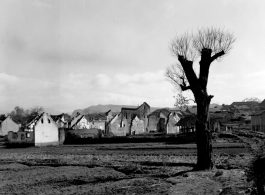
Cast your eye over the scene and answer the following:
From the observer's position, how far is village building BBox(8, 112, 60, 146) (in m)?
50.3

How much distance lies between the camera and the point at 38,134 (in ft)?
166

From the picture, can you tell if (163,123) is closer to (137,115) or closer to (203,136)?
(137,115)

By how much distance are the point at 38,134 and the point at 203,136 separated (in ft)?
132

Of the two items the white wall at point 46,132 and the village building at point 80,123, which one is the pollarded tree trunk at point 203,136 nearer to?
the white wall at point 46,132

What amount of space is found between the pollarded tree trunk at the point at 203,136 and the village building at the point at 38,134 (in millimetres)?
39246

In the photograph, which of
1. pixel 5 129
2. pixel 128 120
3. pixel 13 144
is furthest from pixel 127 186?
pixel 5 129

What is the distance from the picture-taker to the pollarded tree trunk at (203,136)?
1538 centimetres

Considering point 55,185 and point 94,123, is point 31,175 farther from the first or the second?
point 94,123

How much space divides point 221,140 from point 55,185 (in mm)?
32625

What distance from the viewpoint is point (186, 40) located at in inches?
691

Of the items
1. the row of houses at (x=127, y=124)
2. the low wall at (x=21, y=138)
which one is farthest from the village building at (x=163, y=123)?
the low wall at (x=21, y=138)

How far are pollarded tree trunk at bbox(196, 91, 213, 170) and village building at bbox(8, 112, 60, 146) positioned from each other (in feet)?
129

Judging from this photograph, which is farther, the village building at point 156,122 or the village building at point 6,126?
the village building at point 6,126

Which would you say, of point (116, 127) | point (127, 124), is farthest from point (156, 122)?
point (116, 127)
